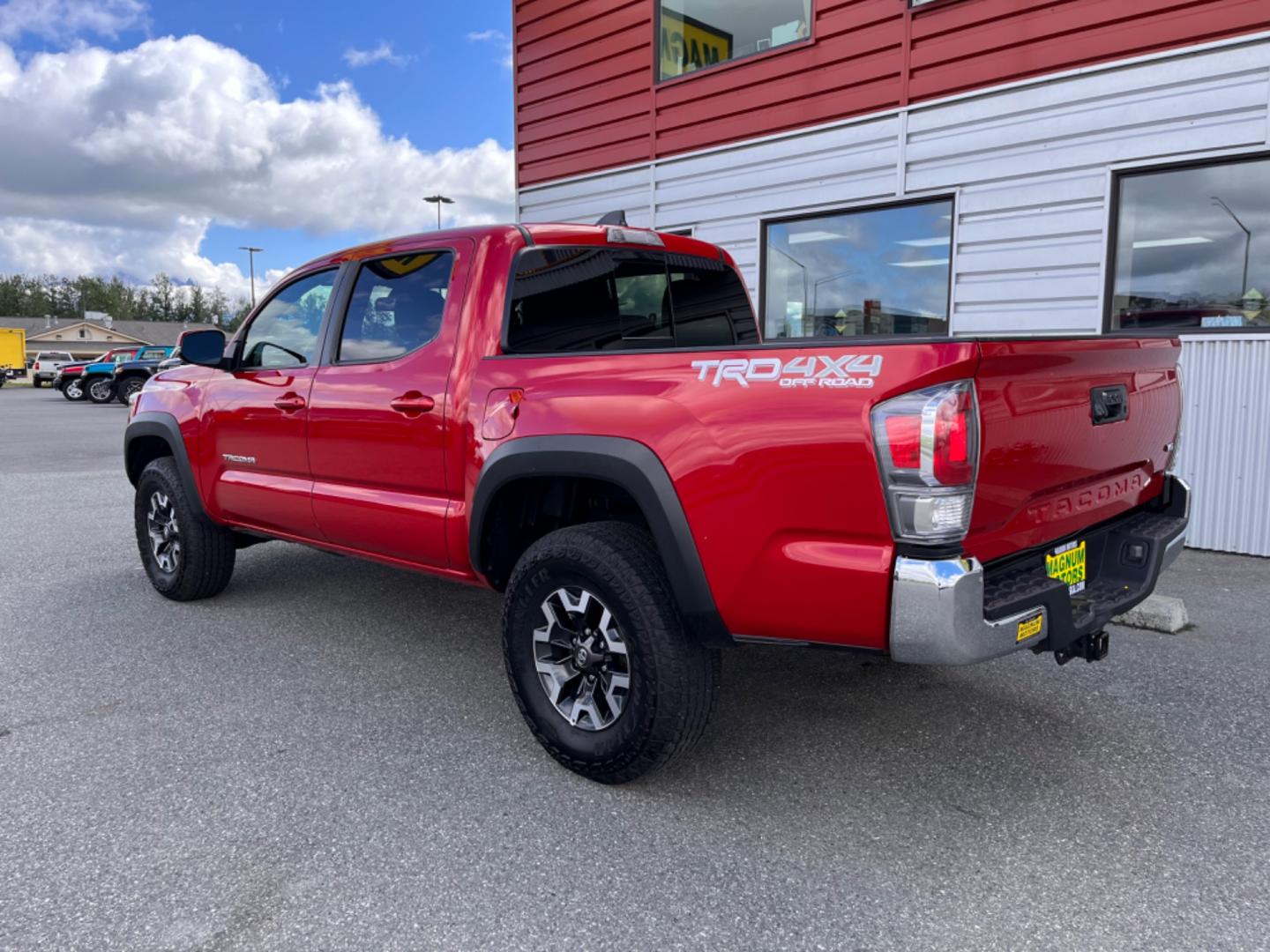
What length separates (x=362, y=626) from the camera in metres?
4.62

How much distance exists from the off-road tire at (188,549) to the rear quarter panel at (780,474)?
3.04 m

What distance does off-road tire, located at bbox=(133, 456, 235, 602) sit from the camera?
4.85m

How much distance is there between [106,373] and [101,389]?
1.57 feet

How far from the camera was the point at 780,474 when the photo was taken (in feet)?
7.94

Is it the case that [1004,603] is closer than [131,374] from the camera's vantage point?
Yes

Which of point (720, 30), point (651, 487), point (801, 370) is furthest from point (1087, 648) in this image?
point (720, 30)

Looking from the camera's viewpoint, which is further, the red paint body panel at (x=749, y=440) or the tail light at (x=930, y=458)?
the red paint body panel at (x=749, y=440)

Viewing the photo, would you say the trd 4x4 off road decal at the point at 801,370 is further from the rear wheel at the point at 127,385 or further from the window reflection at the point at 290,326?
the rear wheel at the point at 127,385

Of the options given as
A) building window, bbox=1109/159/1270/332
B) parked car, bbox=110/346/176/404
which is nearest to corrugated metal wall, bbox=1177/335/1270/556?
building window, bbox=1109/159/1270/332

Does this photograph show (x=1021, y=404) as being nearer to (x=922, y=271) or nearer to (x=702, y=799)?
(x=702, y=799)

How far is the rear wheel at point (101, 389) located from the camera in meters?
25.9

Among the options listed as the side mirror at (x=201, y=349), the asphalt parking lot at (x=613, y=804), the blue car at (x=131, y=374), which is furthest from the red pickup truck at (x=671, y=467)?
the blue car at (x=131, y=374)

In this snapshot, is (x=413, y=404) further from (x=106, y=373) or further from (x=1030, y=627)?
(x=106, y=373)

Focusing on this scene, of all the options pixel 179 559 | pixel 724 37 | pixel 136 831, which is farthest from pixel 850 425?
pixel 724 37
